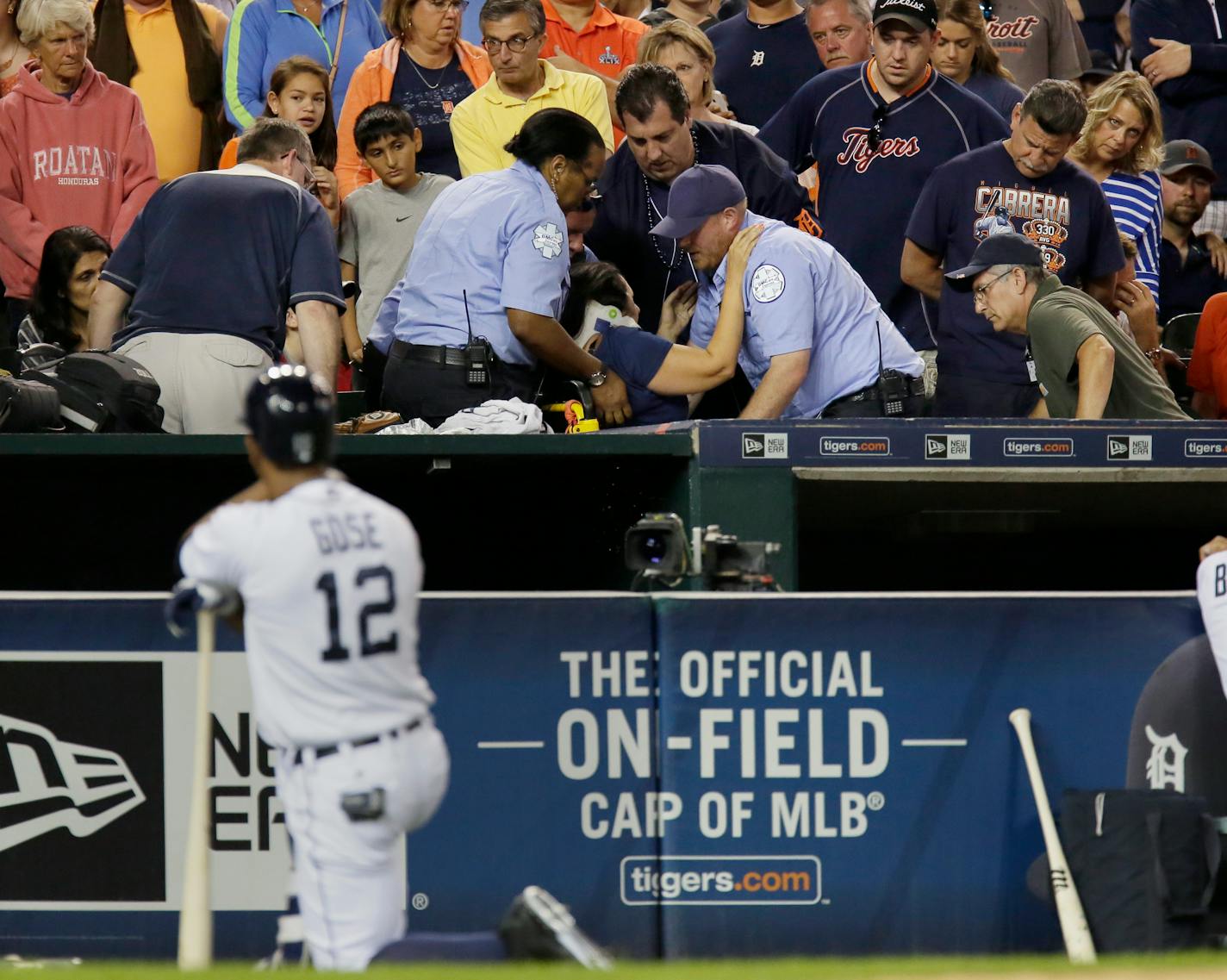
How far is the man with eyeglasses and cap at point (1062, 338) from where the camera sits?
6.59 meters

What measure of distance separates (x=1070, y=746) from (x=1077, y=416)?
1.61 m

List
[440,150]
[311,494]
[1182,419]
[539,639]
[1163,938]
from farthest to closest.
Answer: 1. [440,150]
2. [1182,419]
3. [539,639]
4. [1163,938]
5. [311,494]

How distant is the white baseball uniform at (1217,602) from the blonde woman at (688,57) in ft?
11.0

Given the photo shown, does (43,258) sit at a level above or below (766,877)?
above

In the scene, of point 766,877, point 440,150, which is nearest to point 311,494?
point 766,877

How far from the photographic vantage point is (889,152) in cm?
820

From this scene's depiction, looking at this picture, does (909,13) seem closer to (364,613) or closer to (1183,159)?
(1183,159)

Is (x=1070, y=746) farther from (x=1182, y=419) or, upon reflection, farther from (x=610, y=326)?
(x=610, y=326)

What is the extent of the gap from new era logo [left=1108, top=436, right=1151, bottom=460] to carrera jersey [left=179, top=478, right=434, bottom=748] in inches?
125

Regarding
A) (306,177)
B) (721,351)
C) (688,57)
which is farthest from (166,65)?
(721,351)

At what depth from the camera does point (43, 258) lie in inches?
296

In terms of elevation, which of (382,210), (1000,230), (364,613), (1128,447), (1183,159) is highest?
(1183,159)

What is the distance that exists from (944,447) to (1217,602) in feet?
3.81

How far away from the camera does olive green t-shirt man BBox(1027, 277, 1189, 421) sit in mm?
6609
